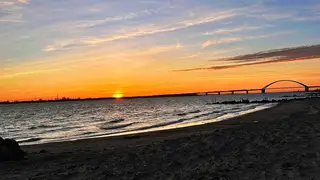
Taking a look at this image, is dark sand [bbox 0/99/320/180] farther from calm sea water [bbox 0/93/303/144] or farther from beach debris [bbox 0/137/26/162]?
calm sea water [bbox 0/93/303/144]

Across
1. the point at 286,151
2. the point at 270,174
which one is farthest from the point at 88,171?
the point at 286,151

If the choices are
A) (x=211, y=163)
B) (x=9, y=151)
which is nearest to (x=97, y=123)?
(x=9, y=151)

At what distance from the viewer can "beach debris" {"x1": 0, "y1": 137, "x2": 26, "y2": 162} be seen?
13086mm

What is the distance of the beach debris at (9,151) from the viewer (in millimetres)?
13086

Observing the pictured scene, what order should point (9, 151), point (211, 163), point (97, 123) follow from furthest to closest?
point (97, 123) → point (9, 151) → point (211, 163)

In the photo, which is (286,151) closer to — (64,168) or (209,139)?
(209,139)

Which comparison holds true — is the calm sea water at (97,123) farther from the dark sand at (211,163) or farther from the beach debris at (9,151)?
the dark sand at (211,163)

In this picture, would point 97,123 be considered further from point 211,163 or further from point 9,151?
point 211,163

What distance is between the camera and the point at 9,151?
13.2 meters

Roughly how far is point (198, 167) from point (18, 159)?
8.10m

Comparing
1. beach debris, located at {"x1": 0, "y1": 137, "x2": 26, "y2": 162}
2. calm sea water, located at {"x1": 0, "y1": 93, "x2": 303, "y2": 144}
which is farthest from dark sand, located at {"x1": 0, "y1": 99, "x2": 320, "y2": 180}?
calm sea water, located at {"x1": 0, "y1": 93, "x2": 303, "y2": 144}

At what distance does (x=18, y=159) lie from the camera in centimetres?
1350

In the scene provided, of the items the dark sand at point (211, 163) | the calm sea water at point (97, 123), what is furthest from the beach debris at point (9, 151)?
the calm sea water at point (97, 123)

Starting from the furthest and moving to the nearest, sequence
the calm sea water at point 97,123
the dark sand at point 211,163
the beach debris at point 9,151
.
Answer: the calm sea water at point 97,123 < the beach debris at point 9,151 < the dark sand at point 211,163
